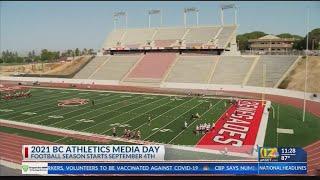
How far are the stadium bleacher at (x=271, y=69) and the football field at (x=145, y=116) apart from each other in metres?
11.0

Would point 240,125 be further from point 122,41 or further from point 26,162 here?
point 122,41

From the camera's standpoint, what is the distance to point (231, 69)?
51.9 meters

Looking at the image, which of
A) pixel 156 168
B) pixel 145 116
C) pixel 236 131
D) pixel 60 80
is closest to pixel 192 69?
pixel 60 80

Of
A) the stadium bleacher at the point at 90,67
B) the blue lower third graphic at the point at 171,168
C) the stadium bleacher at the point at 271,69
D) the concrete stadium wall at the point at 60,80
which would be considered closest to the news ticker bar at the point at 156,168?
the blue lower third graphic at the point at 171,168

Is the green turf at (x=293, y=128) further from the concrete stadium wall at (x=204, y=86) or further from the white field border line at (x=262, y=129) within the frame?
the concrete stadium wall at (x=204, y=86)

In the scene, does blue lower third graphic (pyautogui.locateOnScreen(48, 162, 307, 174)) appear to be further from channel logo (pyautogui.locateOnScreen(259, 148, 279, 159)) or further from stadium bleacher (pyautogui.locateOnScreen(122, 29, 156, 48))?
stadium bleacher (pyautogui.locateOnScreen(122, 29, 156, 48))

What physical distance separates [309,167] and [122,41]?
61.8m

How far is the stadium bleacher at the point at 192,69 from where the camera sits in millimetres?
51719

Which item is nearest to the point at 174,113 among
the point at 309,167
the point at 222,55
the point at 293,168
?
the point at 309,167

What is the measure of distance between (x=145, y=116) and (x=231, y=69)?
25.6m

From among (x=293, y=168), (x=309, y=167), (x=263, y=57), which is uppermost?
(x=263, y=57)

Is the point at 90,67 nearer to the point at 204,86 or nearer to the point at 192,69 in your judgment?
the point at 192,69

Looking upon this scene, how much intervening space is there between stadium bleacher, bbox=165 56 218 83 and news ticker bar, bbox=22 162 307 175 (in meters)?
36.4

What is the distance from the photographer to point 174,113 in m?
30.2
